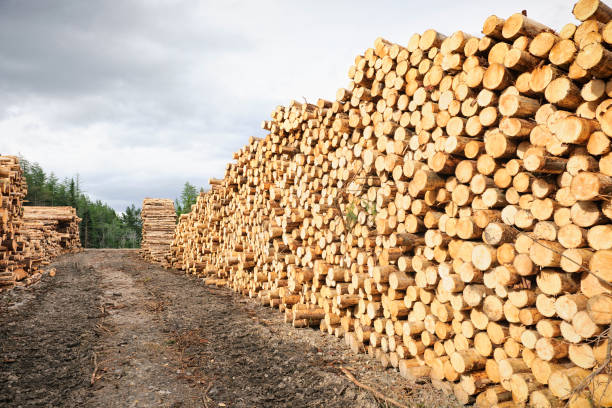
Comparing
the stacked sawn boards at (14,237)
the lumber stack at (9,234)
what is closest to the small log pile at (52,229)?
the stacked sawn boards at (14,237)

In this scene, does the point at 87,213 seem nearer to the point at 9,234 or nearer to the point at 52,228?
the point at 52,228

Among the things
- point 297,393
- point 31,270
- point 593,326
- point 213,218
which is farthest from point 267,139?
point 31,270

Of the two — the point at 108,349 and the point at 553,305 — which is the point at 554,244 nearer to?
the point at 553,305

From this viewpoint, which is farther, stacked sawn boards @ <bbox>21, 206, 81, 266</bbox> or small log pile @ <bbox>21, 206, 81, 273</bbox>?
stacked sawn boards @ <bbox>21, 206, 81, 266</bbox>

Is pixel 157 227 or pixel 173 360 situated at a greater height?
pixel 157 227

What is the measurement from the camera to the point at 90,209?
52.3 metres

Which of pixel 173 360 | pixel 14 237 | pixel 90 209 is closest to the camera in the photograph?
pixel 173 360

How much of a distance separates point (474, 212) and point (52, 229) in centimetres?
2194

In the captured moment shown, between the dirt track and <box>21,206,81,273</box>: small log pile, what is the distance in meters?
9.67

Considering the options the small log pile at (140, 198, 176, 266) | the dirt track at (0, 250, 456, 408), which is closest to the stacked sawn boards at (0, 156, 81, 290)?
the dirt track at (0, 250, 456, 408)

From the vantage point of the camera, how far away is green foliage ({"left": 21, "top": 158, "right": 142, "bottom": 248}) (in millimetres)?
44750

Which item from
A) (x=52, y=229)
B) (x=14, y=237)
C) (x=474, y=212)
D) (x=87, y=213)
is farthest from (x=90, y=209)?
(x=474, y=212)

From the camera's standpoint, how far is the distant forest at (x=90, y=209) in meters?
44.9

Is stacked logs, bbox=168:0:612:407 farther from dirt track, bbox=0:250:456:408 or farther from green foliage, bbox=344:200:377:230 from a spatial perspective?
dirt track, bbox=0:250:456:408
